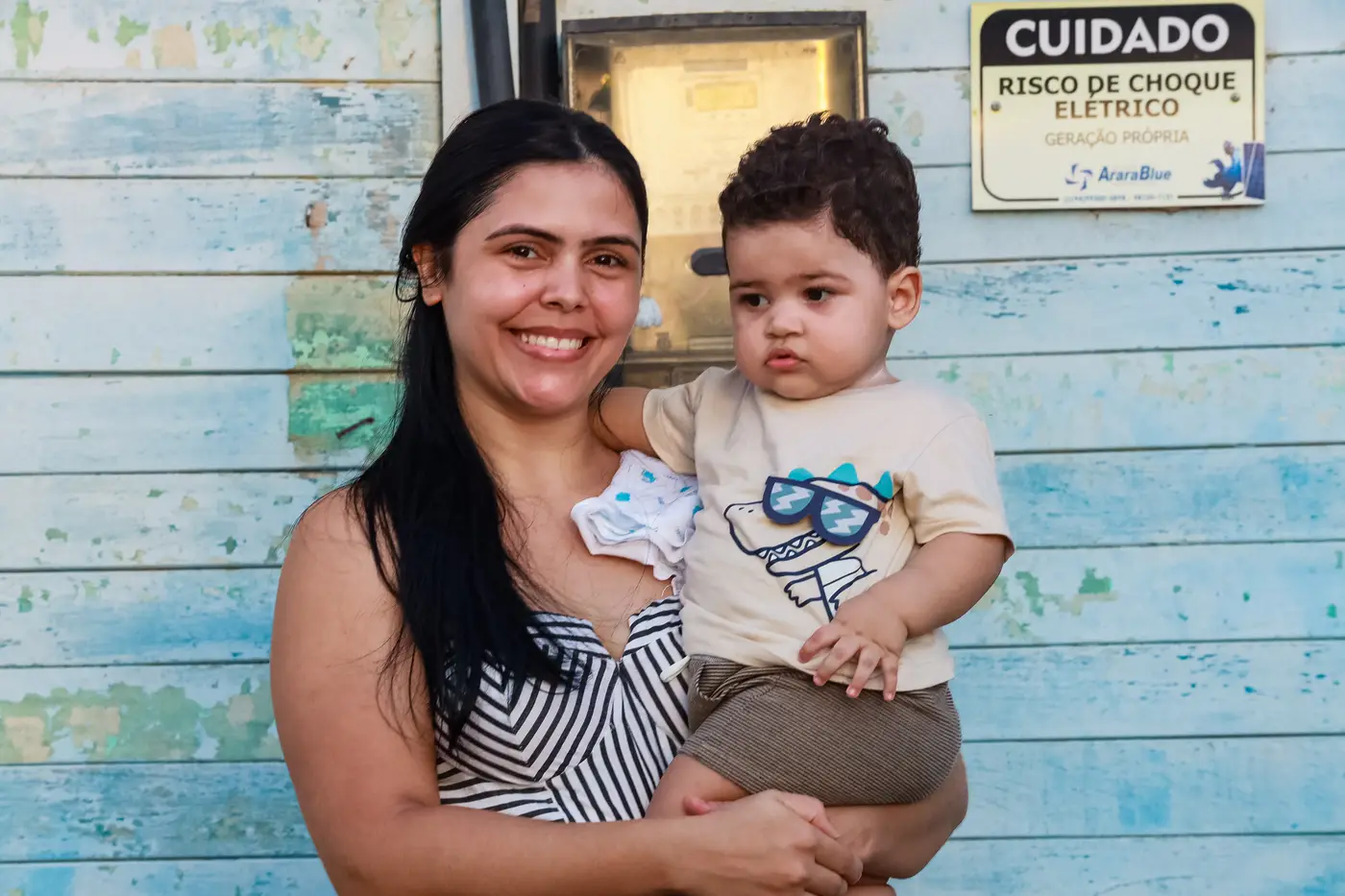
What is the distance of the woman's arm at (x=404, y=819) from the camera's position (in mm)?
1368

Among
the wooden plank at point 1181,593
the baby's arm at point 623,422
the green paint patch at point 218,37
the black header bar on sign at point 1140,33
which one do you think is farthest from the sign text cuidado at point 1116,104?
the green paint patch at point 218,37

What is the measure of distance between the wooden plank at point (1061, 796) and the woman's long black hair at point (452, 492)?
1.08m

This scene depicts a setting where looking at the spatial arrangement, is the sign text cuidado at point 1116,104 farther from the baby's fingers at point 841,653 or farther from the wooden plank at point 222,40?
the baby's fingers at point 841,653

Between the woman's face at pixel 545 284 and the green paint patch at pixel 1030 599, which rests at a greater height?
the woman's face at pixel 545 284

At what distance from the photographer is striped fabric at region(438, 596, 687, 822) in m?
1.50

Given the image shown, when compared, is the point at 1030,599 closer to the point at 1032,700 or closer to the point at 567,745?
the point at 1032,700

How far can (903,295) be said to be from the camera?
1658 mm

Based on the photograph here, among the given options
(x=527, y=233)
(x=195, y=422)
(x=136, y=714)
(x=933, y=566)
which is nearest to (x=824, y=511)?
(x=933, y=566)

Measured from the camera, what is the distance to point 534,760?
1507mm

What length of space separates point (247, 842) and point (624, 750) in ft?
4.08

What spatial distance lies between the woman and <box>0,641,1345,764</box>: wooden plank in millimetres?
787

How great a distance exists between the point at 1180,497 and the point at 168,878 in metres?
1.93

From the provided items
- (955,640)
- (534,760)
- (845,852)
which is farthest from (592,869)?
(955,640)

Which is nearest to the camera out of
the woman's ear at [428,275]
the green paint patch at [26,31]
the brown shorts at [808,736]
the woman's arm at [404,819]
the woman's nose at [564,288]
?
the woman's arm at [404,819]
